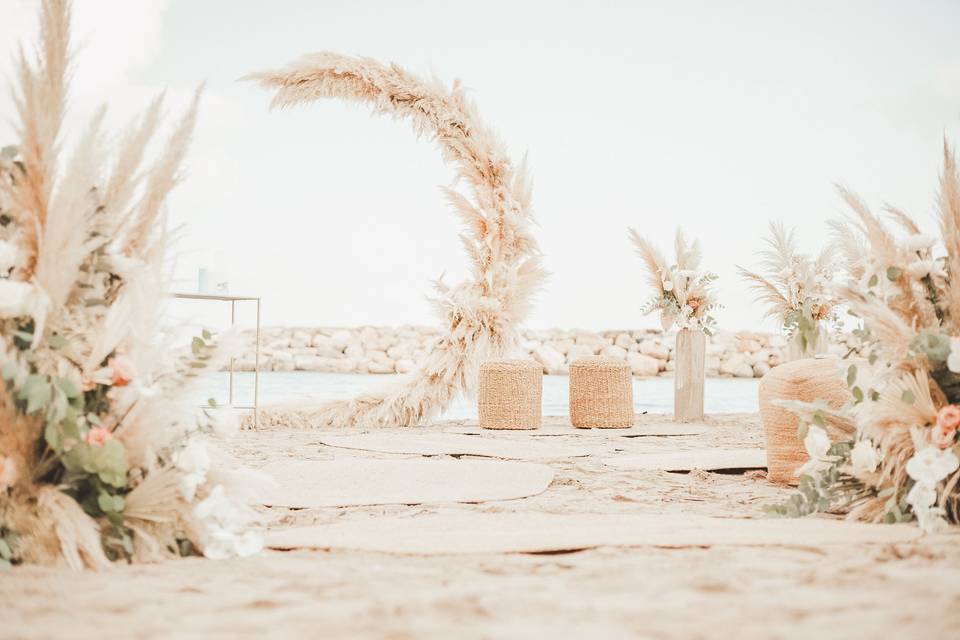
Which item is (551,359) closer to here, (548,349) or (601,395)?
(548,349)

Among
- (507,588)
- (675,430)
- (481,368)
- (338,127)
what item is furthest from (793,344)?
(338,127)

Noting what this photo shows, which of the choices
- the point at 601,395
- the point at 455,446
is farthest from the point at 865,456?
the point at 601,395

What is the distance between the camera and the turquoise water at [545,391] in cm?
728

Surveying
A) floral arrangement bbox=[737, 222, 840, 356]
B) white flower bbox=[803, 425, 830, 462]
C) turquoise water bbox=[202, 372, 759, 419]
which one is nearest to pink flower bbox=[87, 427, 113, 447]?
white flower bbox=[803, 425, 830, 462]

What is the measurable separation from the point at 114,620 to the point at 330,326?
11.1m

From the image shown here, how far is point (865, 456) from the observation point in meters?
1.77

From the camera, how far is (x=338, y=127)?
776 cm

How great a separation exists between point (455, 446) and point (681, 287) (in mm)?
2876

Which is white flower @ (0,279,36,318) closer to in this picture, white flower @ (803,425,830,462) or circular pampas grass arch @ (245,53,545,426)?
white flower @ (803,425,830,462)

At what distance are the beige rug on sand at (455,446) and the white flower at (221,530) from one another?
7.09 ft

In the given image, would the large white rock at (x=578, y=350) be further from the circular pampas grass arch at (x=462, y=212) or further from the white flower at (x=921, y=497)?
the white flower at (x=921, y=497)

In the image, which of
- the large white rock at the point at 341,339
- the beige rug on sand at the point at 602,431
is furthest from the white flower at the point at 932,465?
the large white rock at the point at 341,339

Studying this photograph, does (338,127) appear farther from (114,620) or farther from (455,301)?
(114,620)

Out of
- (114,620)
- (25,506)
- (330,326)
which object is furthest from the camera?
(330,326)
